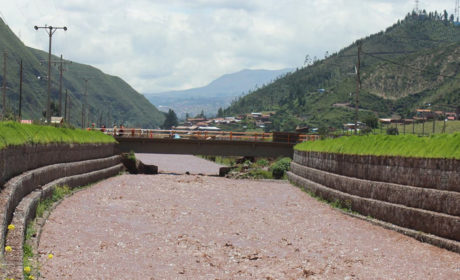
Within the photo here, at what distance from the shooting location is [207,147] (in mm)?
67125

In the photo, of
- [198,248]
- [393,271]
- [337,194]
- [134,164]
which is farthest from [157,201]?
[134,164]

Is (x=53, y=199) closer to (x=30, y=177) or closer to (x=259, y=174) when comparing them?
(x=30, y=177)

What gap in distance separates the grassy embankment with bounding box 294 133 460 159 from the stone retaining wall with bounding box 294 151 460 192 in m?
0.26

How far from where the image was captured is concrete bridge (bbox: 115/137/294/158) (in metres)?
66.5

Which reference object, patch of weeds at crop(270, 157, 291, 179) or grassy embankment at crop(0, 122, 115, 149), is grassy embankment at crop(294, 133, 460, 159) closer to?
grassy embankment at crop(0, 122, 115, 149)

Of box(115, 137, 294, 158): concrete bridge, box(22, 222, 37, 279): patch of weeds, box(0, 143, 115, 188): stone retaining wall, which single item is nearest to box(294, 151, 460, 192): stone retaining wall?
box(22, 222, 37, 279): patch of weeds

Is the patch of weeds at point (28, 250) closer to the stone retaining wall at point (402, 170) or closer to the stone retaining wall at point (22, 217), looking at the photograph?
the stone retaining wall at point (22, 217)

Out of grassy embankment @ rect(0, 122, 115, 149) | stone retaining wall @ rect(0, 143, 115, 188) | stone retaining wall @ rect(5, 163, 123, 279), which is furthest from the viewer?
grassy embankment @ rect(0, 122, 115, 149)

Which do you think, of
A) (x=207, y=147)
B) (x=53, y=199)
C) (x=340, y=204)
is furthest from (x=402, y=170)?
(x=207, y=147)

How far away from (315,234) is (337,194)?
850 cm

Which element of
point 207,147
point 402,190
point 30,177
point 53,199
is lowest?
point 53,199

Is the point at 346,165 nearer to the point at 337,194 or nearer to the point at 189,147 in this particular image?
the point at 337,194

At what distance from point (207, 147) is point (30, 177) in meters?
46.0

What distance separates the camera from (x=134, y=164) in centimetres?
6231
